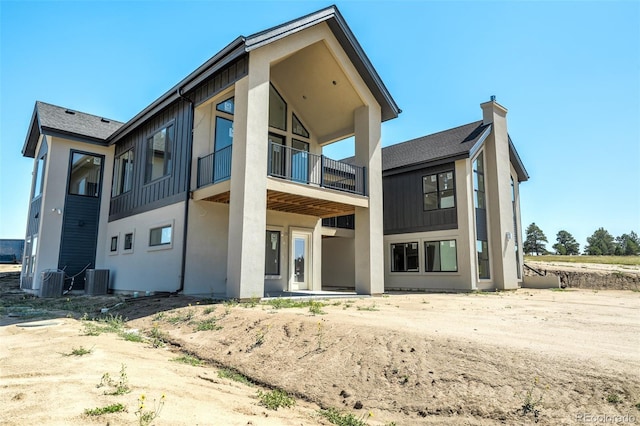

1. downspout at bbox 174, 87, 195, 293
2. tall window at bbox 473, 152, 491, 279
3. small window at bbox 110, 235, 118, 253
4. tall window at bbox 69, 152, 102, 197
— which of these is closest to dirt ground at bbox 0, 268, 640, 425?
downspout at bbox 174, 87, 195, 293

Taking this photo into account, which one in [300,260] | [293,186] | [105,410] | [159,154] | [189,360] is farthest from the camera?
[300,260]

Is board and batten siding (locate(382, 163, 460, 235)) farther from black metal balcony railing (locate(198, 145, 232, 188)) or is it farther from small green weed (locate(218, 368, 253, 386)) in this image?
small green weed (locate(218, 368, 253, 386))

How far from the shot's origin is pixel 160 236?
12844mm

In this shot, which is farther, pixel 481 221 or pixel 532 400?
pixel 481 221

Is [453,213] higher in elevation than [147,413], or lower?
higher

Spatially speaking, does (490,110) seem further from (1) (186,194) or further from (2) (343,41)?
(1) (186,194)

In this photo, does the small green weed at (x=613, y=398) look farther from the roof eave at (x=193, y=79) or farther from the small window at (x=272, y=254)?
the small window at (x=272, y=254)

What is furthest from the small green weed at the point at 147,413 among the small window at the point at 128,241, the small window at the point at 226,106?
the small window at the point at 128,241

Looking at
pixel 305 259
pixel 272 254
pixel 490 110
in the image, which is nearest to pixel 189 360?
pixel 272 254

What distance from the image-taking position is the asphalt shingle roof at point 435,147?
17.9 metres

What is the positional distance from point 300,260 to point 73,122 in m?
11.6

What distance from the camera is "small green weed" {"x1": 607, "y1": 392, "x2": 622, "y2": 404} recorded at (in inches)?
134

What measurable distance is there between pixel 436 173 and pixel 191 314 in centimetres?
1384

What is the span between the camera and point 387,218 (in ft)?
66.1
